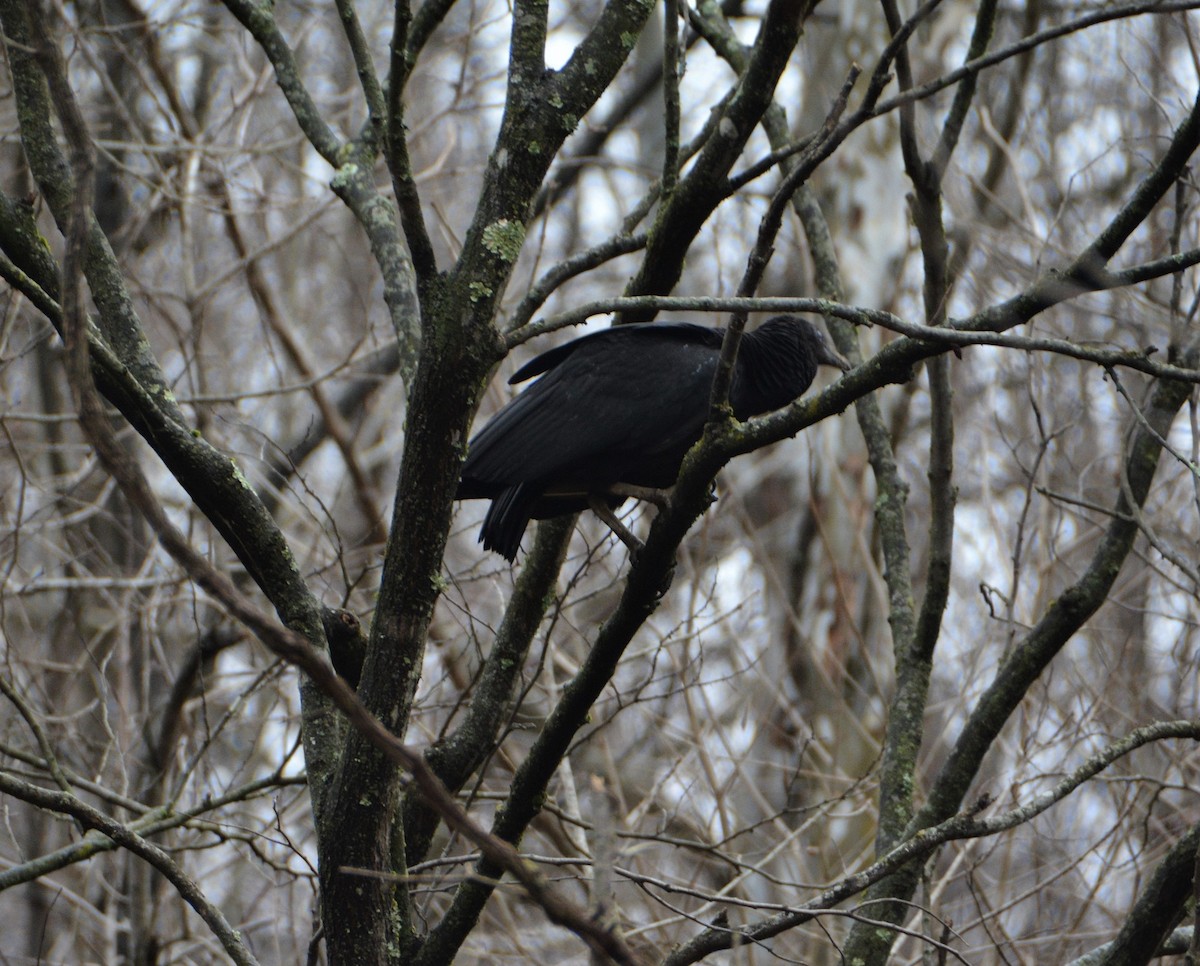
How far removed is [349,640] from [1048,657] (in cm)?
192

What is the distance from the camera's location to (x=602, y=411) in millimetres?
4039

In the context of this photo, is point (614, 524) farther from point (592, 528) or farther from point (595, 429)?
point (592, 528)

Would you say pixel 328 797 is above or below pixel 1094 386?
below

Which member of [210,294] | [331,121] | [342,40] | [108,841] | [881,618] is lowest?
[108,841]

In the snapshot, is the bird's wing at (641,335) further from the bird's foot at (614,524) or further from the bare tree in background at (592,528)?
the bird's foot at (614,524)

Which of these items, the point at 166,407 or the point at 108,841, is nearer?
the point at 166,407

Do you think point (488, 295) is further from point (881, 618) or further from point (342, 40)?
point (342, 40)

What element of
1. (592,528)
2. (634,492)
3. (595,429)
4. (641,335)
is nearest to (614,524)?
(634,492)

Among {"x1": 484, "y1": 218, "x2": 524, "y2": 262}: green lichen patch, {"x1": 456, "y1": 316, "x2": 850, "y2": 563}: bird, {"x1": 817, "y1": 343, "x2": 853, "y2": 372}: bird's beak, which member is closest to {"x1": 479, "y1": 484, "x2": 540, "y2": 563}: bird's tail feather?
{"x1": 456, "y1": 316, "x2": 850, "y2": 563}: bird

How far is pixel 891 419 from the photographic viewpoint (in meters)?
8.02

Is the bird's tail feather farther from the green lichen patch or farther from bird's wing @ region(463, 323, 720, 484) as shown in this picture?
the green lichen patch

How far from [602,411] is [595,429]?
73 millimetres

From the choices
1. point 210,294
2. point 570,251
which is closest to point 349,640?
point 210,294

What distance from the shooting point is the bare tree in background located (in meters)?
2.64
